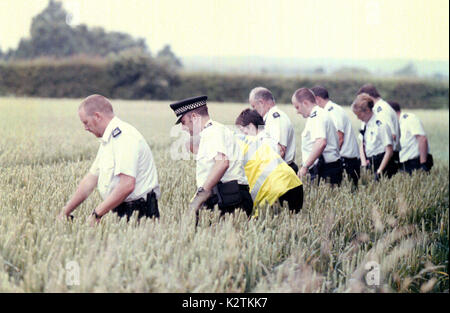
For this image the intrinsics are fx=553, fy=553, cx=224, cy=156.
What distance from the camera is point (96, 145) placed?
31.7 ft

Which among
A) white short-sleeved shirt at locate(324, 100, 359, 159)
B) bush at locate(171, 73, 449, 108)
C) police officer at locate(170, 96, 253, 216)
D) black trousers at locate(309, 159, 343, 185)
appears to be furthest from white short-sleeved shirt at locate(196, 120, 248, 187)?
bush at locate(171, 73, 449, 108)

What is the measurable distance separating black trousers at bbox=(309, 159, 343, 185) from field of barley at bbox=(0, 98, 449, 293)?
0.91 ft

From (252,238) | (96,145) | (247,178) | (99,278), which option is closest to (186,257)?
(99,278)

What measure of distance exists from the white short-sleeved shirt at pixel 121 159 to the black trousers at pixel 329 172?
355 centimetres

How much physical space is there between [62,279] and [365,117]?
20.0ft

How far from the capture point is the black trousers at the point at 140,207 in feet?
13.5

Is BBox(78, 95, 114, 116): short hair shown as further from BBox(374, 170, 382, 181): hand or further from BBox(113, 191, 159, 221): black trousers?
BBox(374, 170, 382, 181): hand

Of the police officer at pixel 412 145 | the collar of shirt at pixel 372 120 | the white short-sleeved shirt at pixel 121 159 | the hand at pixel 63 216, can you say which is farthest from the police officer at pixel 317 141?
the hand at pixel 63 216

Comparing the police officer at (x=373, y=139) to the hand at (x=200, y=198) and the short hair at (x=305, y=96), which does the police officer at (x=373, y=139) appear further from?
the hand at (x=200, y=198)

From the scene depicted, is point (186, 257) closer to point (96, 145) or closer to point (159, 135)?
point (96, 145)

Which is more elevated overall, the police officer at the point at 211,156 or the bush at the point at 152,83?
the bush at the point at 152,83

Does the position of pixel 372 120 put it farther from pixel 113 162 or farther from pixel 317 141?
pixel 113 162

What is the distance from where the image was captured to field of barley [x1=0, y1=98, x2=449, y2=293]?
3.35 meters

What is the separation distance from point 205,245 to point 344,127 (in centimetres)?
435
